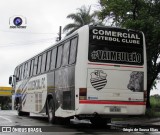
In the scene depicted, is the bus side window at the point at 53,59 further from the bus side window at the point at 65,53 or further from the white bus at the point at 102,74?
the bus side window at the point at 65,53

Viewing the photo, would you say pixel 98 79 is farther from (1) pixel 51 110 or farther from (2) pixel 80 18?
(2) pixel 80 18

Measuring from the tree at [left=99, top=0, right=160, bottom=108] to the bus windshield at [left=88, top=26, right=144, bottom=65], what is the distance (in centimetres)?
695

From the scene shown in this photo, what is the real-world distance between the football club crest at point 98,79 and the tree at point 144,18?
27.1ft

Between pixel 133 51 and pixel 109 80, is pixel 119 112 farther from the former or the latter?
pixel 133 51

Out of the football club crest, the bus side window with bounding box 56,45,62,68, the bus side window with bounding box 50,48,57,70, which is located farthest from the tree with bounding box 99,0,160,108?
the football club crest

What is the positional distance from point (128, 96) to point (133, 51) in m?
1.69

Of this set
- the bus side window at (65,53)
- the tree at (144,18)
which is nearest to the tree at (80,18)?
the tree at (144,18)

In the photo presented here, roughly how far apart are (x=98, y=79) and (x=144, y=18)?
31.3 feet

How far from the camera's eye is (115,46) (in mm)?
16094

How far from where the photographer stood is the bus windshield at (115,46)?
15773mm

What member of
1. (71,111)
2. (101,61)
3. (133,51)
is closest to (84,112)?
(71,111)

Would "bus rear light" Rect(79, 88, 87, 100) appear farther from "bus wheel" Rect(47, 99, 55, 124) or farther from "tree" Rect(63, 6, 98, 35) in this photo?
"tree" Rect(63, 6, 98, 35)

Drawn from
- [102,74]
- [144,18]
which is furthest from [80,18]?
[102,74]

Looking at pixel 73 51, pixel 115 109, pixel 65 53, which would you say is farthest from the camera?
pixel 65 53
